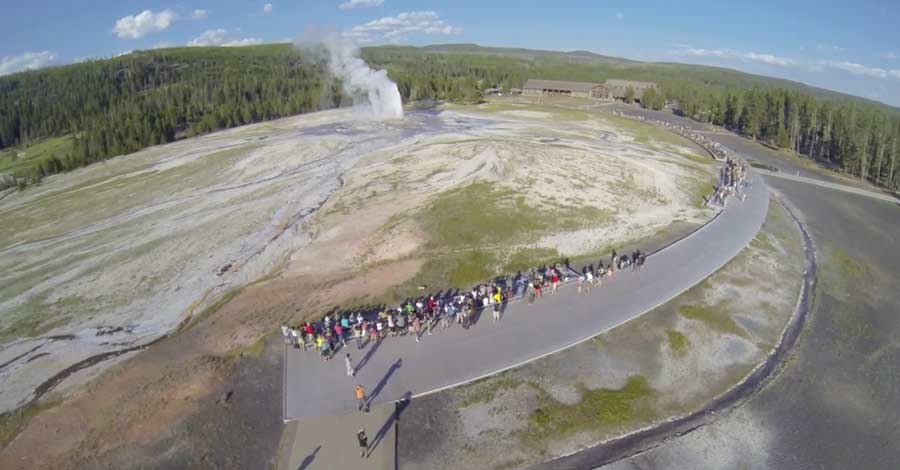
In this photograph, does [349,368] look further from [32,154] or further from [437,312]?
[32,154]

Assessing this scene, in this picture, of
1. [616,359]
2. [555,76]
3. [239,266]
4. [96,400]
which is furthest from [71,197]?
[555,76]

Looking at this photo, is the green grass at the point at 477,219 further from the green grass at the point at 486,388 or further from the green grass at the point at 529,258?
the green grass at the point at 486,388

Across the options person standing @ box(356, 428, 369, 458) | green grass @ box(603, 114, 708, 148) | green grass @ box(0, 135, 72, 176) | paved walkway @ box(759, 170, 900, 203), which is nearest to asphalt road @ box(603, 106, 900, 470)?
person standing @ box(356, 428, 369, 458)

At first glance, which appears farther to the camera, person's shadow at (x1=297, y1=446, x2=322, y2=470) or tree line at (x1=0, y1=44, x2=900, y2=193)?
tree line at (x1=0, y1=44, x2=900, y2=193)

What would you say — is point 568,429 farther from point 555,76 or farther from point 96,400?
point 555,76

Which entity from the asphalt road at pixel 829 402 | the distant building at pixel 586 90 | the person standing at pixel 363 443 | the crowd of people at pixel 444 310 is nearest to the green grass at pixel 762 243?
the asphalt road at pixel 829 402

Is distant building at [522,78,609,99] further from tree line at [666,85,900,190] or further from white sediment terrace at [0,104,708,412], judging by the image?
white sediment terrace at [0,104,708,412]
